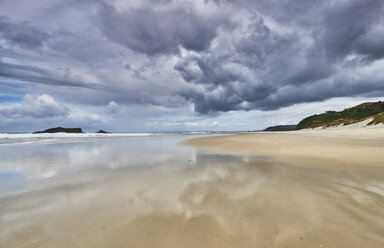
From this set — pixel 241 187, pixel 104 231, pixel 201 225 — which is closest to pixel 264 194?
pixel 241 187

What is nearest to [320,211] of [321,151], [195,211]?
[195,211]

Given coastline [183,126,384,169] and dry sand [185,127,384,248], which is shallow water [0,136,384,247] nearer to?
dry sand [185,127,384,248]

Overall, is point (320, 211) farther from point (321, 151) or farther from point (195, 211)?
point (321, 151)

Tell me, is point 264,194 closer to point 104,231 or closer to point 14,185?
point 104,231

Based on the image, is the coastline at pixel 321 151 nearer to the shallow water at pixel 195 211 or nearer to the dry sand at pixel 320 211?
the shallow water at pixel 195 211

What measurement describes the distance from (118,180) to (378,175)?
976 centimetres

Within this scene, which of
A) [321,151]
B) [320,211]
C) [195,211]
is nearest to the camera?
[320,211]

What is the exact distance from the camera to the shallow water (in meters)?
2.98

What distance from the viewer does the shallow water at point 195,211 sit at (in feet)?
9.79

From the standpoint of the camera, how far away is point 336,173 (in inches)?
279

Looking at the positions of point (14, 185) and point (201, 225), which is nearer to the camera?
point (201, 225)

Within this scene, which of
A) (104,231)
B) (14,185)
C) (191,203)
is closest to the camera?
(104,231)

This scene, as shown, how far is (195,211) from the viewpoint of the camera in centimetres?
397

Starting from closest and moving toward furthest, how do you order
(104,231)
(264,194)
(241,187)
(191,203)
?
(104,231), (191,203), (264,194), (241,187)
